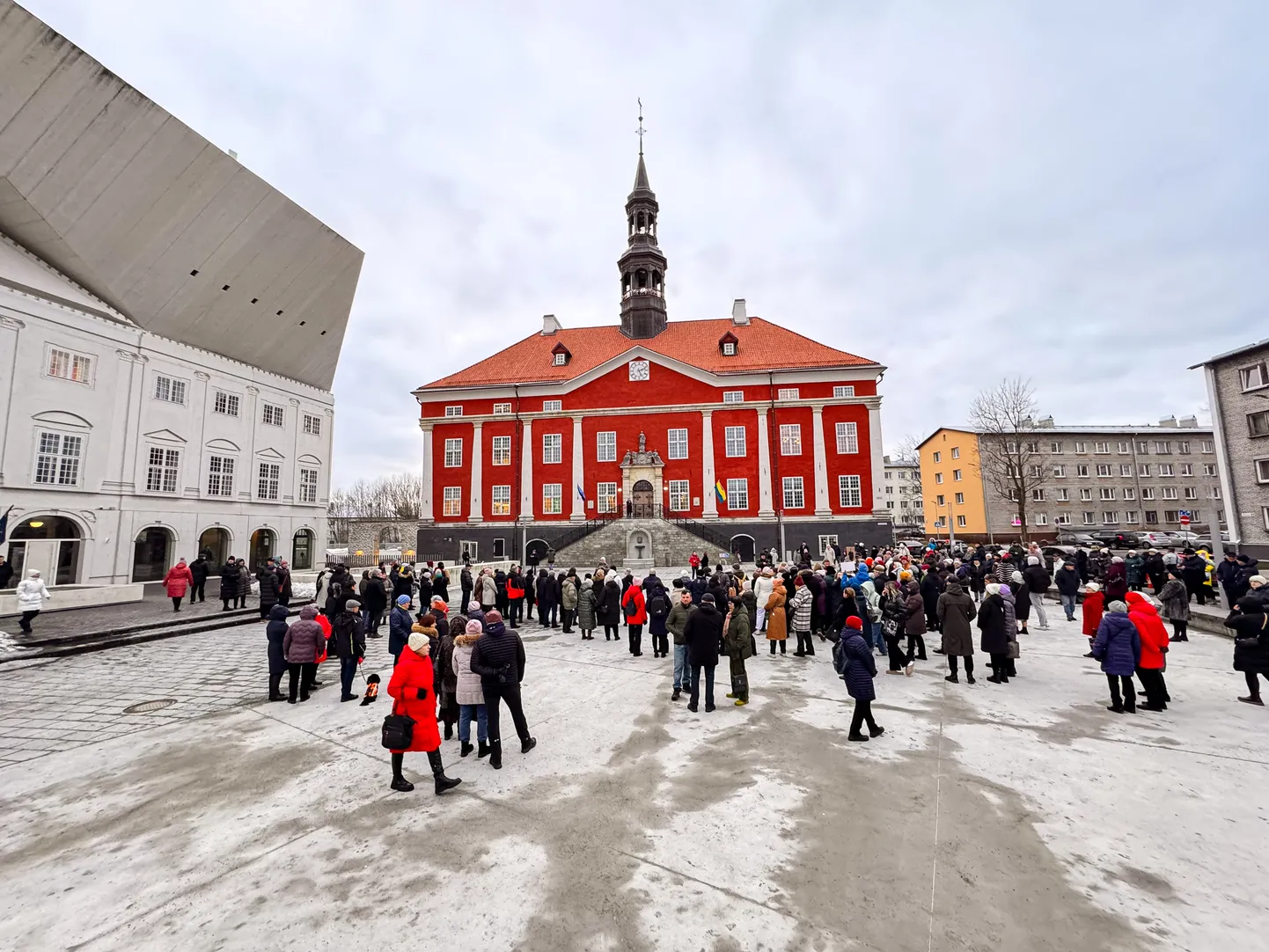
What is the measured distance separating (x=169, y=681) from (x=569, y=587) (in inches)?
326

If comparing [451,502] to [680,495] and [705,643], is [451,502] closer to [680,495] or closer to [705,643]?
[680,495]

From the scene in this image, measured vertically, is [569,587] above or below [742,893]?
above

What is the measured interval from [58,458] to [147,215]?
10.1m

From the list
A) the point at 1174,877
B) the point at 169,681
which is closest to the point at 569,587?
the point at 169,681

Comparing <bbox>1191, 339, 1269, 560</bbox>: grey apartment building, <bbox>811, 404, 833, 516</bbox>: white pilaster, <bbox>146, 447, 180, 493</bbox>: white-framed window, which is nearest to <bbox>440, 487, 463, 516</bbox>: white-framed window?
<bbox>146, 447, 180, 493</bbox>: white-framed window

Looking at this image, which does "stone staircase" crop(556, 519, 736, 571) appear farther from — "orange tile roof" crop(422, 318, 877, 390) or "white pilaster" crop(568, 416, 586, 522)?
"orange tile roof" crop(422, 318, 877, 390)

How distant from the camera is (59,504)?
20.6 meters

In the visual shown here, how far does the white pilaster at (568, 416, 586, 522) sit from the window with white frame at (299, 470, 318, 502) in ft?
52.7

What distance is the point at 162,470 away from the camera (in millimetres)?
24281

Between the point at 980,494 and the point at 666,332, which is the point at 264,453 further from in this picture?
the point at 980,494

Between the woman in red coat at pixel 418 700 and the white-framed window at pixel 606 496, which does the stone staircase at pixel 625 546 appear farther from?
the woman in red coat at pixel 418 700

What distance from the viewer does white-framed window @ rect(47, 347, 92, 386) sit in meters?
20.6

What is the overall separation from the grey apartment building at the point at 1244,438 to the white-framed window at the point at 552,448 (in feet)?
122

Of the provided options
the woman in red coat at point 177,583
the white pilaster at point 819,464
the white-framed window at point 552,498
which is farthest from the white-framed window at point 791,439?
the woman in red coat at point 177,583
